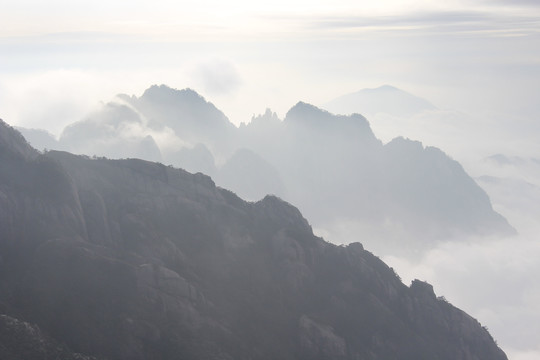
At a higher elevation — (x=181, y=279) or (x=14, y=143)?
(x=14, y=143)

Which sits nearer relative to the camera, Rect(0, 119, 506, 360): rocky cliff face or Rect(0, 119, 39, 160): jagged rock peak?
Rect(0, 119, 506, 360): rocky cliff face

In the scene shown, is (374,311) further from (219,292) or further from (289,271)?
(219,292)

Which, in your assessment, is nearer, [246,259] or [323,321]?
[323,321]

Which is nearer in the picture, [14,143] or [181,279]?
[181,279]

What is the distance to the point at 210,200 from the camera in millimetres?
152750

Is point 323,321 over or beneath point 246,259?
beneath

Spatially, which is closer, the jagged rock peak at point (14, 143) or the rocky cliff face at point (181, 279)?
the rocky cliff face at point (181, 279)

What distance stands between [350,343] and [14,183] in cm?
8243

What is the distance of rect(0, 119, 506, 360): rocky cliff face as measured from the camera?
343 feet

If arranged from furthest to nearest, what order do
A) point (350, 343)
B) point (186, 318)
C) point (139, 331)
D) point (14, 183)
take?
point (350, 343) < point (14, 183) < point (186, 318) < point (139, 331)

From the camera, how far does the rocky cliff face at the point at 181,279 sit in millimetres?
104562

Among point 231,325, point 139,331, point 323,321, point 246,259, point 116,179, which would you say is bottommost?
point 139,331

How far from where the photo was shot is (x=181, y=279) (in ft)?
387

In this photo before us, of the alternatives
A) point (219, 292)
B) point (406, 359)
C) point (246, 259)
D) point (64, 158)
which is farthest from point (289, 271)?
point (64, 158)
